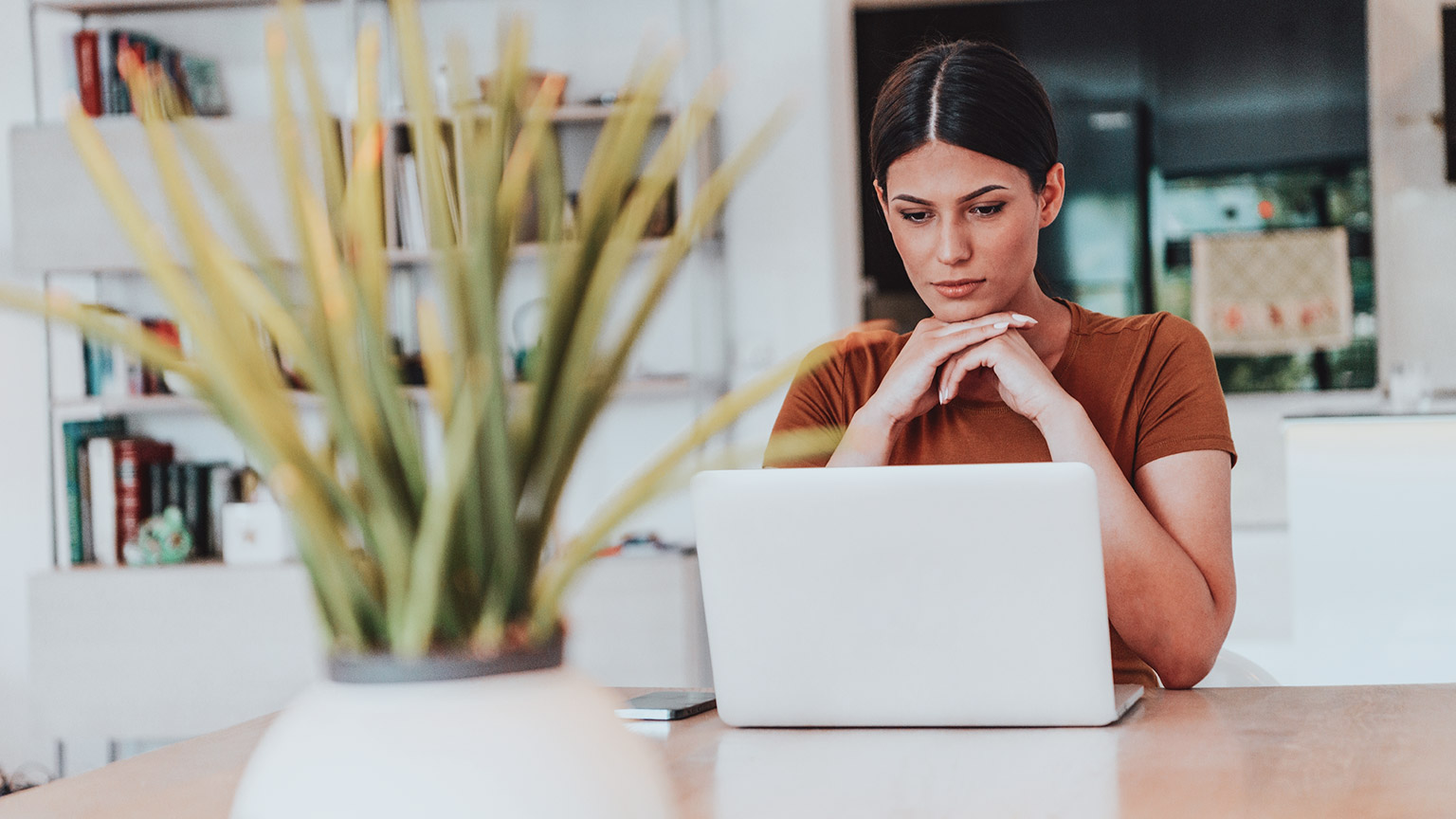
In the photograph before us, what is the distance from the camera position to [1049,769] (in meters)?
0.90

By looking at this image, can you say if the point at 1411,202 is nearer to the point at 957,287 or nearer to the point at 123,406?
the point at 957,287

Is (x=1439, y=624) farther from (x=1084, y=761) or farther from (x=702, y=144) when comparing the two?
(x=1084, y=761)

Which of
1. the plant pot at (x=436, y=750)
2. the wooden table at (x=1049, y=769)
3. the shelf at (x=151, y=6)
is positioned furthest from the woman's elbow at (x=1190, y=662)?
the shelf at (x=151, y=6)

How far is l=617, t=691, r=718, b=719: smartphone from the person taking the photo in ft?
3.83

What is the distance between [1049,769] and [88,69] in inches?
145

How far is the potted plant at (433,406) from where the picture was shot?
462 millimetres

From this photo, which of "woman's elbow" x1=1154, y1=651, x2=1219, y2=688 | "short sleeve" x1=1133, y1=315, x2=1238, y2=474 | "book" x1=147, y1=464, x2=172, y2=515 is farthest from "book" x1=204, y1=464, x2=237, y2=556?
"woman's elbow" x1=1154, y1=651, x2=1219, y2=688

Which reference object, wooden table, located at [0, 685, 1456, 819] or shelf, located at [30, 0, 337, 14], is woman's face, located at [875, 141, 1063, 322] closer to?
wooden table, located at [0, 685, 1456, 819]

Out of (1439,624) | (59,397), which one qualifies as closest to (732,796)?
(1439,624)

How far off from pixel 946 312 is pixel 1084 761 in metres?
0.81

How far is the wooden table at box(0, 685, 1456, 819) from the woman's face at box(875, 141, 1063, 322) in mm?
624

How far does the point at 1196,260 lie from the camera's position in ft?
14.9

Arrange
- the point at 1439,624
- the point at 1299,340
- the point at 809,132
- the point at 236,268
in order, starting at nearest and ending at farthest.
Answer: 1. the point at 236,268
2. the point at 1439,624
3. the point at 809,132
4. the point at 1299,340

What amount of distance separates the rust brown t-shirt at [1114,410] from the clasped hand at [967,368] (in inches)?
3.1
